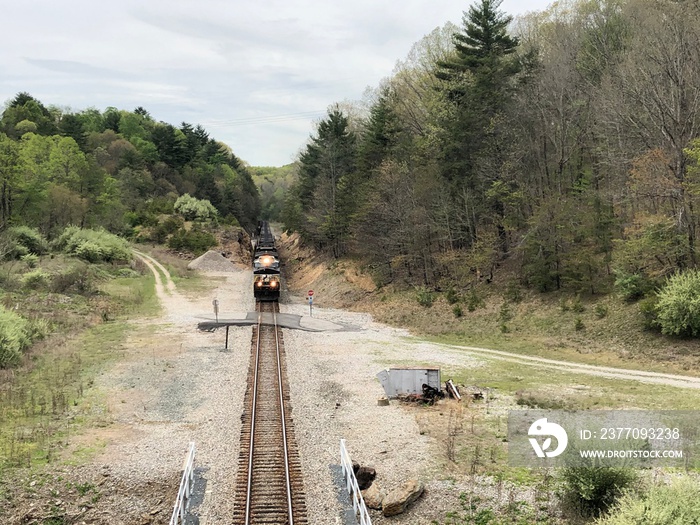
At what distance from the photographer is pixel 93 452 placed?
611 inches

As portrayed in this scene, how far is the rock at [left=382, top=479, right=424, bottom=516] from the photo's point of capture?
1249cm

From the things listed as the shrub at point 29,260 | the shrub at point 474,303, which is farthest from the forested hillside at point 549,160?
the shrub at point 29,260

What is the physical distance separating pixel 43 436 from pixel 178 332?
651 inches

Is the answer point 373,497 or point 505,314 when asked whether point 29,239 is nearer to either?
point 505,314

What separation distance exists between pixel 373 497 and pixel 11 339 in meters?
19.9

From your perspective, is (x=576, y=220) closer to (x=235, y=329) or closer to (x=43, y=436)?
(x=235, y=329)

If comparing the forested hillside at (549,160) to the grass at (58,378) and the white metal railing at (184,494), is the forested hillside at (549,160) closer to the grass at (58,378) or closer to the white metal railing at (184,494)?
the grass at (58,378)

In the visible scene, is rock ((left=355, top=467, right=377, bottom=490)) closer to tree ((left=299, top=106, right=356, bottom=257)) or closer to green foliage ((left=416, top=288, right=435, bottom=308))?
green foliage ((left=416, top=288, right=435, bottom=308))

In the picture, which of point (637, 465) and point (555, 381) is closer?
point (637, 465)

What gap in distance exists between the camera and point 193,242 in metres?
77.3

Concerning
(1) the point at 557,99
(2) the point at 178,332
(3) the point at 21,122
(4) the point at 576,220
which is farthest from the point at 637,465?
(3) the point at 21,122

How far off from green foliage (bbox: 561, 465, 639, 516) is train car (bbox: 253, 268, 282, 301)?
116 ft

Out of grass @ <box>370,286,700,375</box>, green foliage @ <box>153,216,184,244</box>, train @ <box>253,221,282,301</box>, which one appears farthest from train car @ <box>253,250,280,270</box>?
green foliage @ <box>153,216,184,244</box>

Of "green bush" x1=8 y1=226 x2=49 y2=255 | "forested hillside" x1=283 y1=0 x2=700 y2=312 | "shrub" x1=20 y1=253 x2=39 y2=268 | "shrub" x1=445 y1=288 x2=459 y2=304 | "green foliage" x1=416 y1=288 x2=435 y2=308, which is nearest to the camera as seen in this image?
"forested hillside" x1=283 y1=0 x2=700 y2=312
